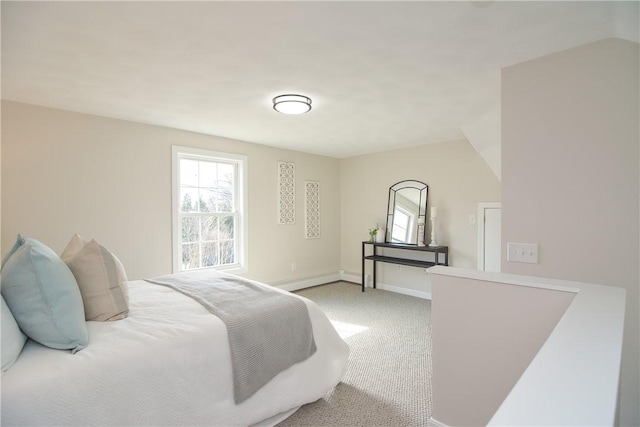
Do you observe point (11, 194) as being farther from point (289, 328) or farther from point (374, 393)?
point (374, 393)

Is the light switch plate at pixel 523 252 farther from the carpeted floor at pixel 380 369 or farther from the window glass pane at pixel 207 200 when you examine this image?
the window glass pane at pixel 207 200

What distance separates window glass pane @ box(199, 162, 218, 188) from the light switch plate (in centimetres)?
341

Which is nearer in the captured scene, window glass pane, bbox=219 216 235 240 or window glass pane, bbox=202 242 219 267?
window glass pane, bbox=202 242 219 267

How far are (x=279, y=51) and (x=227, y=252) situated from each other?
2.98 m

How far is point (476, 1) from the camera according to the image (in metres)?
1.47

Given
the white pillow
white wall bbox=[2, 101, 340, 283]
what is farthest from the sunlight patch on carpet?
the white pillow

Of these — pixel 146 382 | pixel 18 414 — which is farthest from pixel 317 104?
pixel 18 414

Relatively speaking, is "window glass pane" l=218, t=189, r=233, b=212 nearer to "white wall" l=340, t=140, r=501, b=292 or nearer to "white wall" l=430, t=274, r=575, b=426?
"white wall" l=340, t=140, r=501, b=292

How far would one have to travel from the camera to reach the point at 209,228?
414cm

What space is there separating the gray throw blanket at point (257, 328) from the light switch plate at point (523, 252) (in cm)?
144

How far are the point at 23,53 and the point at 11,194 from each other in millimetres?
1371

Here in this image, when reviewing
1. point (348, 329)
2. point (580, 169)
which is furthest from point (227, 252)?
point (580, 169)

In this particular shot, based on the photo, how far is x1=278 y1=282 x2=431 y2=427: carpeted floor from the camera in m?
1.96

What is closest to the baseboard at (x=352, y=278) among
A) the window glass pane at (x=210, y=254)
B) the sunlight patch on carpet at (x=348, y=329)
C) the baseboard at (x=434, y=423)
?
the sunlight patch on carpet at (x=348, y=329)
